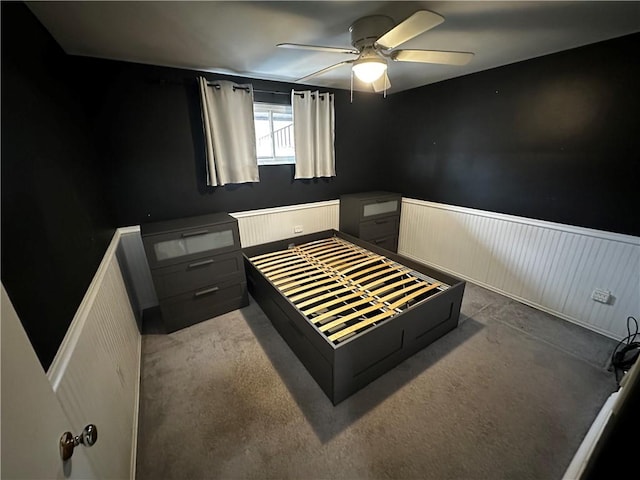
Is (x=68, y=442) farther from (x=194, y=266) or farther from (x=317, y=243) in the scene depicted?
(x=317, y=243)

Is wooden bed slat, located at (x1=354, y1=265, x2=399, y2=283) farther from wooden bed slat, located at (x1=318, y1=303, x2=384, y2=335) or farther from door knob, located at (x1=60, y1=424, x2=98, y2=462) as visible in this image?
door knob, located at (x1=60, y1=424, x2=98, y2=462)

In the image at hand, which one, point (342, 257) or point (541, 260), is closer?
point (541, 260)

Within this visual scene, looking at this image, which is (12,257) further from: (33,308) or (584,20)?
(584,20)

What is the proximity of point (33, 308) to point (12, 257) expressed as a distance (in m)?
0.17

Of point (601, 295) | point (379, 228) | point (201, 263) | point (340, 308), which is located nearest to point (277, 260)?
point (201, 263)

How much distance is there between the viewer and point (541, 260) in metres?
2.44

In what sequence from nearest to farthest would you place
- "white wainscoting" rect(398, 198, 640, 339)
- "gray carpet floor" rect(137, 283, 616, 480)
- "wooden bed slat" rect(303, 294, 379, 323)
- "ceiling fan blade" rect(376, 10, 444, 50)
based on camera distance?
1. "ceiling fan blade" rect(376, 10, 444, 50)
2. "gray carpet floor" rect(137, 283, 616, 480)
3. "wooden bed slat" rect(303, 294, 379, 323)
4. "white wainscoting" rect(398, 198, 640, 339)

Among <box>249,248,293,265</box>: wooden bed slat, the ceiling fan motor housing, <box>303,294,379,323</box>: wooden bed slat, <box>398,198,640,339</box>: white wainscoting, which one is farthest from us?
<box>249,248,293,265</box>: wooden bed slat

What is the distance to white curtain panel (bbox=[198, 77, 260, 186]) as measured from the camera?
2.48 meters

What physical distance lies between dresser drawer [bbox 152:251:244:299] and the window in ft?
4.10

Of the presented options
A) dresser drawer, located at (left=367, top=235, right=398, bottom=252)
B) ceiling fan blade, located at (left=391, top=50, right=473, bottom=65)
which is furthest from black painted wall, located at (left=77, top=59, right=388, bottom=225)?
ceiling fan blade, located at (left=391, top=50, right=473, bottom=65)

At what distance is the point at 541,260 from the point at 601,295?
1.52 ft

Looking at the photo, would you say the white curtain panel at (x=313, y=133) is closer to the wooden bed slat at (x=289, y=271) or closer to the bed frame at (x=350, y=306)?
the bed frame at (x=350, y=306)

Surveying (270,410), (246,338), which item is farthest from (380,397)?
(246,338)
